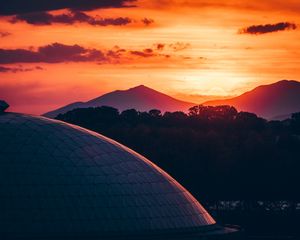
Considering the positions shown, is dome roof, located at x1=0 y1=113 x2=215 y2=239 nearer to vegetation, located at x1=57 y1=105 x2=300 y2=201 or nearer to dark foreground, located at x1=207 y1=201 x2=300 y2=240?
dark foreground, located at x1=207 y1=201 x2=300 y2=240

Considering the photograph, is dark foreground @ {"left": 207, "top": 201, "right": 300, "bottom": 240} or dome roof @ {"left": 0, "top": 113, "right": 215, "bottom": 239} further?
dark foreground @ {"left": 207, "top": 201, "right": 300, "bottom": 240}

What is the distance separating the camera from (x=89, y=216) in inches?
1780

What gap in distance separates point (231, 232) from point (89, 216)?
8.14 m

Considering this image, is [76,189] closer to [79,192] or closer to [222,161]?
[79,192]

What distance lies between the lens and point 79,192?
151 feet

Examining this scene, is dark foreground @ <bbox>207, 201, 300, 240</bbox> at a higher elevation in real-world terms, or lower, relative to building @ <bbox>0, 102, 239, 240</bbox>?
lower

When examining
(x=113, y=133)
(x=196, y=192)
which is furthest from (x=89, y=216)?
(x=113, y=133)

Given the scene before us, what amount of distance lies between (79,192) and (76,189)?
21 centimetres

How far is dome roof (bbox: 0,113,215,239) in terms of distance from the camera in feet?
147

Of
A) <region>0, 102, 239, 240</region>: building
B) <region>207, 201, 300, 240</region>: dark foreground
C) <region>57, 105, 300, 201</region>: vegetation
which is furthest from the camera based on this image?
<region>57, 105, 300, 201</region>: vegetation

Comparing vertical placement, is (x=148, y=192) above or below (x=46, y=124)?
below

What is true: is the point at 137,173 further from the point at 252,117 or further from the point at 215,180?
the point at 252,117

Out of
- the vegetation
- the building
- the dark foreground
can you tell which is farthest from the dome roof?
the vegetation

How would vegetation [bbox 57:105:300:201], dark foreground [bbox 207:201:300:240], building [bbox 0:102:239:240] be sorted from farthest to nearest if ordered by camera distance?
vegetation [bbox 57:105:300:201], dark foreground [bbox 207:201:300:240], building [bbox 0:102:239:240]
